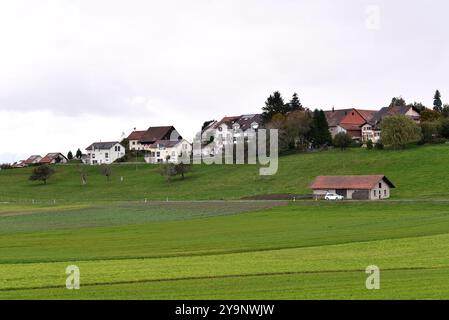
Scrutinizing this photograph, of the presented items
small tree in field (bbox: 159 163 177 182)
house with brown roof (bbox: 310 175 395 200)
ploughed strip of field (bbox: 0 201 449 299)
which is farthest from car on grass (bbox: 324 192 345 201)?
small tree in field (bbox: 159 163 177 182)

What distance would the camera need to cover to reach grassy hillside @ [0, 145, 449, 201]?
117250 millimetres

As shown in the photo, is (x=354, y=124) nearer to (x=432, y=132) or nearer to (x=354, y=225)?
(x=432, y=132)

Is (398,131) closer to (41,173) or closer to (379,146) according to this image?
(379,146)

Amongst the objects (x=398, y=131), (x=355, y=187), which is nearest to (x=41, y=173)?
(x=398, y=131)

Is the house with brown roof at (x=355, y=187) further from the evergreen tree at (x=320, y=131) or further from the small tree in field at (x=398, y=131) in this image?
the evergreen tree at (x=320, y=131)

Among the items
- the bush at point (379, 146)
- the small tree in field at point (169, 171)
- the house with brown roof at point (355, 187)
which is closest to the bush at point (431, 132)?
the bush at point (379, 146)

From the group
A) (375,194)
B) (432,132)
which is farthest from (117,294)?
(432,132)

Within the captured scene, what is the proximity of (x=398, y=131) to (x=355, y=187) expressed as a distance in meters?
49.3

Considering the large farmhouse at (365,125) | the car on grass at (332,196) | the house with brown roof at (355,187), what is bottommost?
the car on grass at (332,196)

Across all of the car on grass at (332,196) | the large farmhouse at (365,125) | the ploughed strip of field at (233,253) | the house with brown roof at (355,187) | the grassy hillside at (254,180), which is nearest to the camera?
the ploughed strip of field at (233,253)

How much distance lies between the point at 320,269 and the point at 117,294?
944 centimetres

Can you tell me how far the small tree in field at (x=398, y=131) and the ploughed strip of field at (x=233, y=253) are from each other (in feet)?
227

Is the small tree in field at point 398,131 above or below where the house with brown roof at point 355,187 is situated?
above

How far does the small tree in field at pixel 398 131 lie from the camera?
147 m
